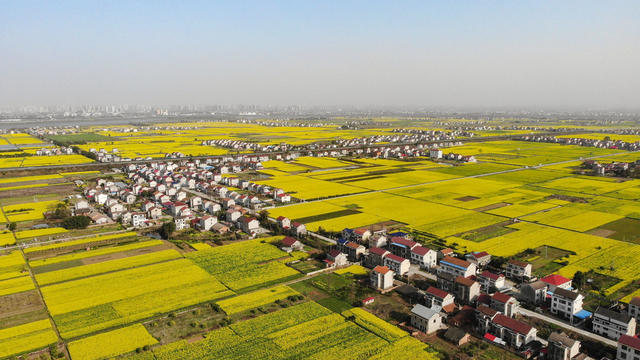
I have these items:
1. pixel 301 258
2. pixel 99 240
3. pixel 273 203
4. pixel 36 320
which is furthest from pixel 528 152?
pixel 36 320

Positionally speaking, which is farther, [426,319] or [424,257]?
[424,257]

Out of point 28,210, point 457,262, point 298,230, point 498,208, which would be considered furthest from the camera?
point 28,210

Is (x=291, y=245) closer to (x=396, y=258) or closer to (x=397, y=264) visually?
(x=396, y=258)

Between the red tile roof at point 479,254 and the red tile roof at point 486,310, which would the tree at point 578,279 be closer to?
the red tile roof at point 479,254

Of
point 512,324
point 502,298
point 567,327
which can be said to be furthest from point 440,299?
point 567,327

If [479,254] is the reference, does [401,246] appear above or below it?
above

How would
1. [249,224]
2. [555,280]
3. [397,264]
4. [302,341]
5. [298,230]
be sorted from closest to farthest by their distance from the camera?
[302,341] < [555,280] < [397,264] < [298,230] < [249,224]

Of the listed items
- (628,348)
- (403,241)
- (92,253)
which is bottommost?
(92,253)

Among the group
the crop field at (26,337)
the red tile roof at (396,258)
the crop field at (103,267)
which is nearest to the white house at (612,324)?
the red tile roof at (396,258)
